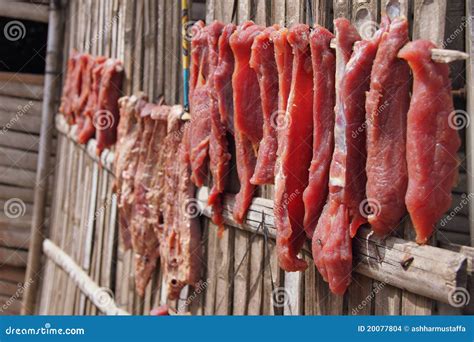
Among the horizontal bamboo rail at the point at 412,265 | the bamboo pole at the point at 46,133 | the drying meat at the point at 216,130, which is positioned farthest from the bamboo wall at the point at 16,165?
the horizontal bamboo rail at the point at 412,265

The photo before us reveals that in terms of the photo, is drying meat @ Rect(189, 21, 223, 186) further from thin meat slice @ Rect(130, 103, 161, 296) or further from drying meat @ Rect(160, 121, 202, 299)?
thin meat slice @ Rect(130, 103, 161, 296)

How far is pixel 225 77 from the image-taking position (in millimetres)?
4949

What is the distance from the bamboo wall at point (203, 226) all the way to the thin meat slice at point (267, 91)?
27 centimetres

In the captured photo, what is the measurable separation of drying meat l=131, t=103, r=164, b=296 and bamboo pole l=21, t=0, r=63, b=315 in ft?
13.7

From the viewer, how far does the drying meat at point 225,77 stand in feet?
16.1

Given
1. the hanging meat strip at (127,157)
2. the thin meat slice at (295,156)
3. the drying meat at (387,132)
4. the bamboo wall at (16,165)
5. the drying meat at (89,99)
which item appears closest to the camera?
the drying meat at (387,132)

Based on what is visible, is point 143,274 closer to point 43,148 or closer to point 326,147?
point 326,147

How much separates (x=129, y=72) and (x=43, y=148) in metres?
3.54

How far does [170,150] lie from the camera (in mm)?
6090

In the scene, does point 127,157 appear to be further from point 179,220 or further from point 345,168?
point 345,168

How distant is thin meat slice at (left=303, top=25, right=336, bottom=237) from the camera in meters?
3.85

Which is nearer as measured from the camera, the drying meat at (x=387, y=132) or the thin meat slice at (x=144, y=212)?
the drying meat at (x=387, y=132)

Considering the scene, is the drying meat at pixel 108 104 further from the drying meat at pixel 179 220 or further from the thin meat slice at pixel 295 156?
the thin meat slice at pixel 295 156

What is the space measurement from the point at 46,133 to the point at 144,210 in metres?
4.46
